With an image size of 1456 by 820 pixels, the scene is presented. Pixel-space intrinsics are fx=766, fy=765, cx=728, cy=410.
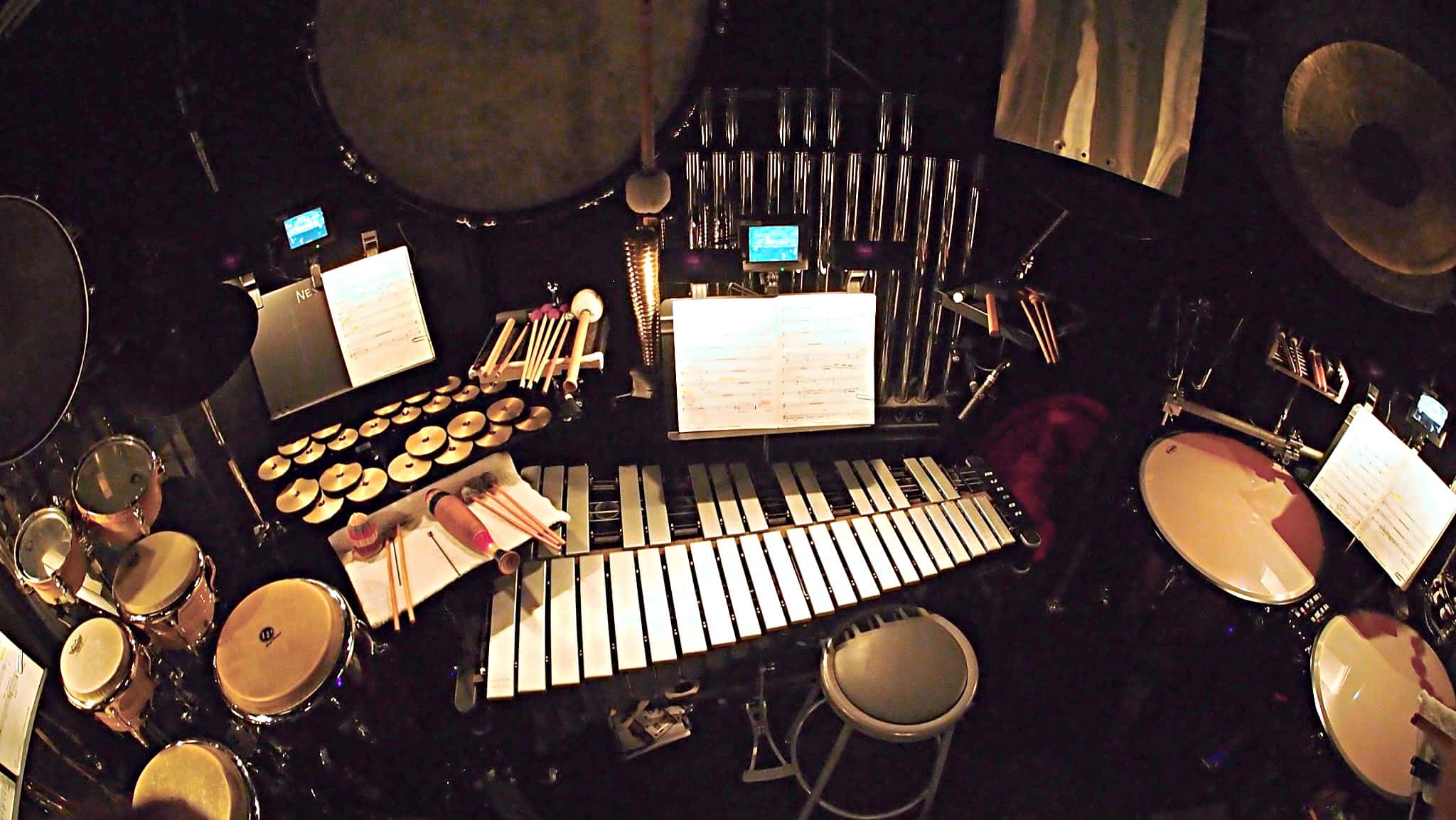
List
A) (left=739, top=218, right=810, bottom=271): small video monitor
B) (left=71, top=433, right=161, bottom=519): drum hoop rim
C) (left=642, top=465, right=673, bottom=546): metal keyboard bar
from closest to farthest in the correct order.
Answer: (left=71, top=433, right=161, bottom=519): drum hoop rim
(left=739, top=218, right=810, bottom=271): small video monitor
(left=642, top=465, right=673, bottom=546): metal keyboard bar

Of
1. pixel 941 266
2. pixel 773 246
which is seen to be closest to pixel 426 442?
pixel 773 246

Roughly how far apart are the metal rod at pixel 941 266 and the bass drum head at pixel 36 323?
2838mm

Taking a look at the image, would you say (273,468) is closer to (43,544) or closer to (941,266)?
(43,544)

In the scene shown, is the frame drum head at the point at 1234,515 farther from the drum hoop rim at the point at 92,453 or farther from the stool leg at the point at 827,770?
the drum hoop rim at the point at 92,453

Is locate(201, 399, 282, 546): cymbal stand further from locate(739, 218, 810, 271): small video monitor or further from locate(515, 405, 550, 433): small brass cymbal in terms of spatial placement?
locate(739, 218, 810, 271): small video monitor

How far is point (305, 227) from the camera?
2670mm

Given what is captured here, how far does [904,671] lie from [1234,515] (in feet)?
5.21

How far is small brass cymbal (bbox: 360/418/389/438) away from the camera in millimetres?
3012

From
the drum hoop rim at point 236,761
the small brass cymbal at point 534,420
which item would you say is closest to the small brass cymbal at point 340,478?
the small brass cymbal at point 534,420

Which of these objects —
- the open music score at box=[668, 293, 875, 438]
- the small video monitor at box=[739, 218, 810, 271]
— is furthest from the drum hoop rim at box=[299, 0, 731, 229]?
the open music score at box=[668, 293, 875, 438]

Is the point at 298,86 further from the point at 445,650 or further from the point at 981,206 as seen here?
the point at 981,206

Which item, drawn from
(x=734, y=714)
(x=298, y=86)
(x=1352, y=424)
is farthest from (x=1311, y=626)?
(x=298, y=86)

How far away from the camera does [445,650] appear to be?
2.81 meters

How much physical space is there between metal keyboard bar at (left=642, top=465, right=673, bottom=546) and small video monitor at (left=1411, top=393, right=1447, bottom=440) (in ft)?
8.91
